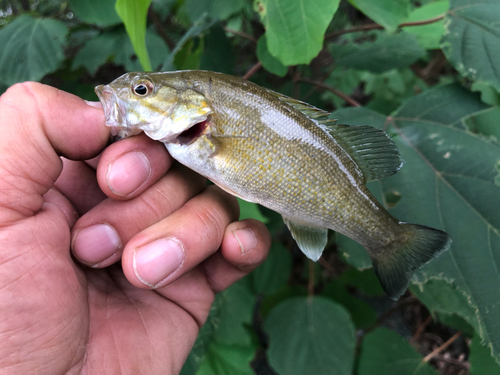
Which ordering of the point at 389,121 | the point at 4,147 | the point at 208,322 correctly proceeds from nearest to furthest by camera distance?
the point at 4,147
the point at 389,121
the point at 208,322

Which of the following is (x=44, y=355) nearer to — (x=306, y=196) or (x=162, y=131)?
(x=162, y=131)

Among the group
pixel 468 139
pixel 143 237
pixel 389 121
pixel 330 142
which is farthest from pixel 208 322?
pixel 468 139

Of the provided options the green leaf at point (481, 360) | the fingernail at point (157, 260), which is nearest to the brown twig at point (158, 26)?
the fingernail at point (157, 260)

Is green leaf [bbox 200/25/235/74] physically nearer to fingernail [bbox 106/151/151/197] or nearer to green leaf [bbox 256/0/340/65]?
green leaf [bbox 256/0/340/65]

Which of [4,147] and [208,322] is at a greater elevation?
[4,147]

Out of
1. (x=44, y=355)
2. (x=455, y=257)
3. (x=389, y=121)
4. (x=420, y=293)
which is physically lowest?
(x=420, y=293)

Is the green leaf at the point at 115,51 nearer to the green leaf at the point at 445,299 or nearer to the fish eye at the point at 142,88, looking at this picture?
the fish eye at the point at 142,88
